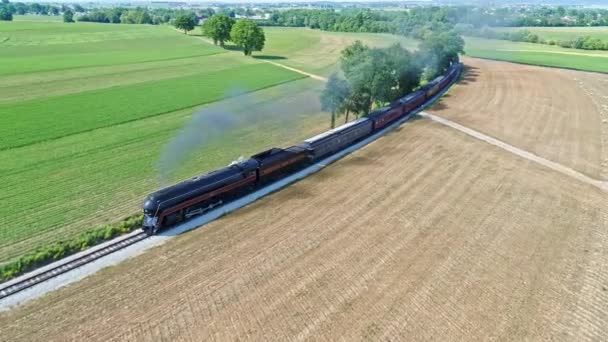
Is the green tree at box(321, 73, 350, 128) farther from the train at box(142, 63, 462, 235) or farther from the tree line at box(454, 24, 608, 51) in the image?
the tree line at box(454, 24, 608, 51)

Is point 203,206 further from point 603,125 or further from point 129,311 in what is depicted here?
point 603,125

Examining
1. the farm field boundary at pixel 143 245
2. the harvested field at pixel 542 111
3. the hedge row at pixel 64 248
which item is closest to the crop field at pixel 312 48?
the harvested field at pixel 542 111

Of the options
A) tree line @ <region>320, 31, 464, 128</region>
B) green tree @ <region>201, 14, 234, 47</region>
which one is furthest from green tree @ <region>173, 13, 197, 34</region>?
tree line @ <region>320, 31, 464, 128</region>

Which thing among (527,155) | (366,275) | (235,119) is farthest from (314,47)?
(366,275)

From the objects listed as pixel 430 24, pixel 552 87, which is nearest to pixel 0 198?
pixel 552 87

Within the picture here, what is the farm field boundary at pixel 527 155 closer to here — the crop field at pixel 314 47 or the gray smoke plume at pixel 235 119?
the gray smoke plume at pixel 235 119
